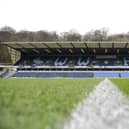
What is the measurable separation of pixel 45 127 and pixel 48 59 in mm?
49043

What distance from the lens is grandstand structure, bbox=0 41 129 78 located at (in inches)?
1784

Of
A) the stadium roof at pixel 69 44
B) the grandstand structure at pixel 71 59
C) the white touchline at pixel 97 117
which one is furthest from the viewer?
the grandstand structure at pixel 71 59

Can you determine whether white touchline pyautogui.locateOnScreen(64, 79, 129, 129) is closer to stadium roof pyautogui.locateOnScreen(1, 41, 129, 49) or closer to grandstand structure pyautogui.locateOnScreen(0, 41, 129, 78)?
stadium roof pyautogui.locateOnScreen(1, 41, 129, 49)

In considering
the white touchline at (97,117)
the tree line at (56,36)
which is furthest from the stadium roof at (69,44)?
the white touchline at (97,117)

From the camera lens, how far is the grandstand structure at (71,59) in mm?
45312

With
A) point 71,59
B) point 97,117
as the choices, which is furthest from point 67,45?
point 97,117

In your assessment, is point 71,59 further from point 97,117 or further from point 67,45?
point 97,117

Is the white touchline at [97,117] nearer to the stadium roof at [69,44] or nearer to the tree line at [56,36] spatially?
the stadium roof at [69,44]

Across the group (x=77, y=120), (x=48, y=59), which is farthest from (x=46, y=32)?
(x=77, y=120)

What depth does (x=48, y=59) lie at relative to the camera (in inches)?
1994

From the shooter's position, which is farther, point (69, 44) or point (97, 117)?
point (69, 44)

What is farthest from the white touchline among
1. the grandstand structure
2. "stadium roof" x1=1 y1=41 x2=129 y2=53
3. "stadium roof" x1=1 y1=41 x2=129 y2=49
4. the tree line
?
the tree line

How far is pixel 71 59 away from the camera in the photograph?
4984cm

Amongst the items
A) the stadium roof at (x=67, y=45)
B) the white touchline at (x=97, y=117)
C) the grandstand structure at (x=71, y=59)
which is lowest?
the grandstand structure at (x=71, y=59)
